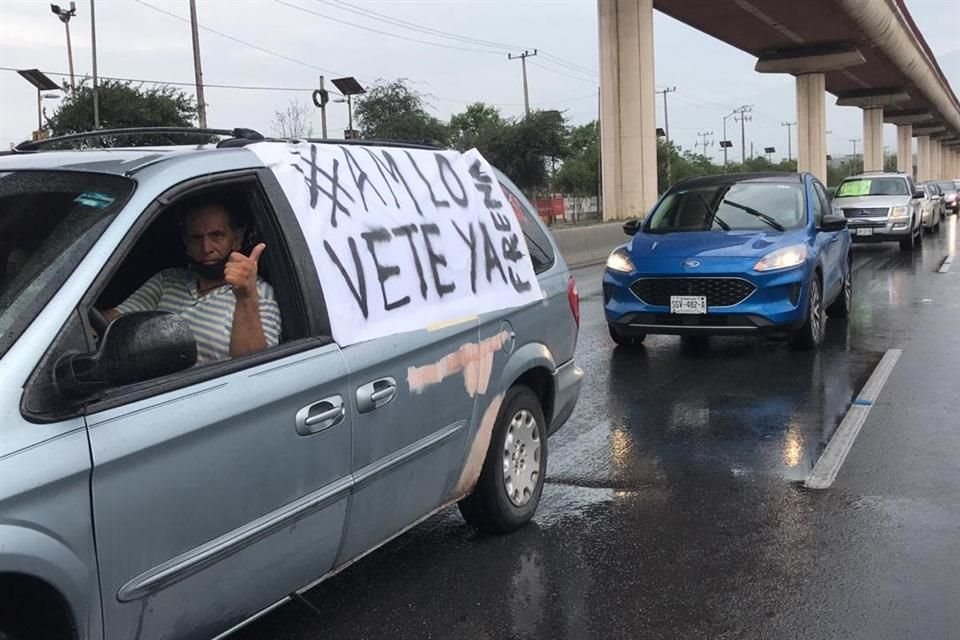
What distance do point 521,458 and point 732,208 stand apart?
5969mm

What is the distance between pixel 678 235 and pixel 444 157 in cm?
553

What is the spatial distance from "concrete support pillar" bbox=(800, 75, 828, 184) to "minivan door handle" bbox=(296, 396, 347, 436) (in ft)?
157

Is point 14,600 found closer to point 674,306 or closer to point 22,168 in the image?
→ point 22,168

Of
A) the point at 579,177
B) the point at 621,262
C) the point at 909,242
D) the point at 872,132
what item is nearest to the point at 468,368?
the point at 621,262

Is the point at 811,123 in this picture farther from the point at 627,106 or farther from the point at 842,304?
the point at 842,304

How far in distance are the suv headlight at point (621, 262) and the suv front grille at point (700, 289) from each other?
0.23 metres

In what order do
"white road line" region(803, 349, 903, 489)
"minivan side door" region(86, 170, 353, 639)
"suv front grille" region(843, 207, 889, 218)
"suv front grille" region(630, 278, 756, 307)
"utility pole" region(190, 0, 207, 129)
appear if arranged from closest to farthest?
"minivan side door" region(86, 170, 353, 639) < "white road line" region(803, 349, 903, 489) < "suv front grille" region(630, 278, 756, 307) < "suv front grille" region(843, 207, 889, 218) < "utility pole" region(190, 0, 207, 129)

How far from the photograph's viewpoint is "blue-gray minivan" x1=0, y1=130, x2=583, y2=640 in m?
2.32

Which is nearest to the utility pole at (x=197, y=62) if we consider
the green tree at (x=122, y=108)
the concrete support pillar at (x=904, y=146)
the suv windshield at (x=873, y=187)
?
the green tree at (x=122, y=108)

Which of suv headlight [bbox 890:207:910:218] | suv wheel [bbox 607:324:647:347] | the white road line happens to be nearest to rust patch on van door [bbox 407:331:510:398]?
the white road line

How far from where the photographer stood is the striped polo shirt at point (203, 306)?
316cm

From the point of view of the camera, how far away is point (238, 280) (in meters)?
3.14

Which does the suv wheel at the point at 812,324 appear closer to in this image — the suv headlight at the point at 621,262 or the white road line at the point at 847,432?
the white road line at the point at 847,432

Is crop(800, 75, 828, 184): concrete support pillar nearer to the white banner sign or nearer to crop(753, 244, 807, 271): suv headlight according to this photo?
crop(753, 244, 807, 271): suv headlight
